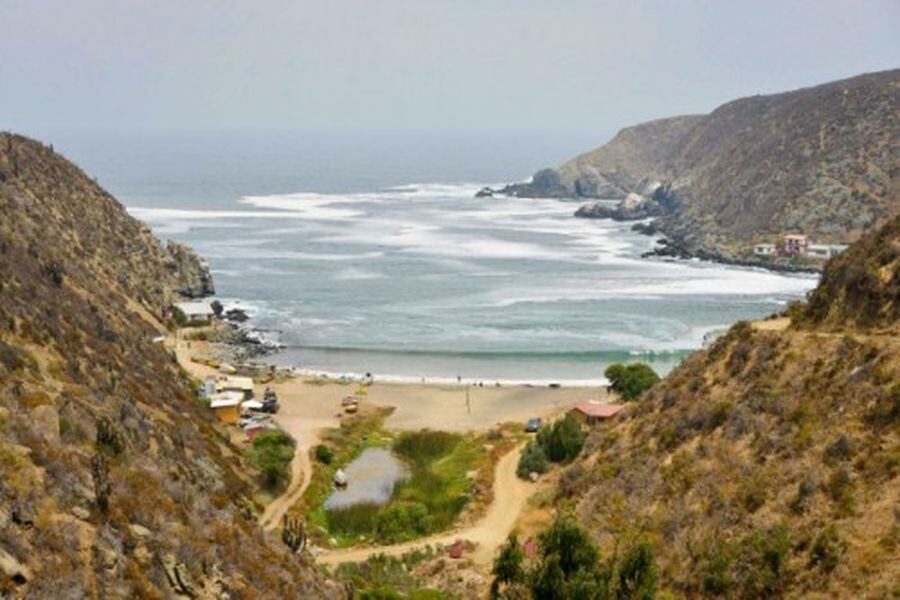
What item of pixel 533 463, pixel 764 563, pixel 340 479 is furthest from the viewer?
pixel 340 479

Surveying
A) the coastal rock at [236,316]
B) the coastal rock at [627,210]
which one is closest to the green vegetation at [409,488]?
the coastal rock at [236,316]

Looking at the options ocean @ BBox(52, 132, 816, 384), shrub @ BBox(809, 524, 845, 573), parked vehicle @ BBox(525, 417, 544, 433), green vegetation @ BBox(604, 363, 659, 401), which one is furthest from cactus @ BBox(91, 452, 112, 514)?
ocean @ BBox(52, 132, 816, 384)

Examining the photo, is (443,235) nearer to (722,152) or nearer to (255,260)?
(255,260)

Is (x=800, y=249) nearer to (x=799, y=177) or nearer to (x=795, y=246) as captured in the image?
(x=795, y=246)

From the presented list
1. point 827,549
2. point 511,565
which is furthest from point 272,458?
point 827,549

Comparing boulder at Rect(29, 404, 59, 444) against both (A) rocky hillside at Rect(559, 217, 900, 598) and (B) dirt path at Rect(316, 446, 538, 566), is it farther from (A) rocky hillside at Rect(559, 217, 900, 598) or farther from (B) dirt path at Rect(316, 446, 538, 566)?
(A) rocky hillside at Rect(559, 217, 900, 598)

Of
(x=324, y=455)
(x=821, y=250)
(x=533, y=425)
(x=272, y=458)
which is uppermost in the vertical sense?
(x=821, y=250)
